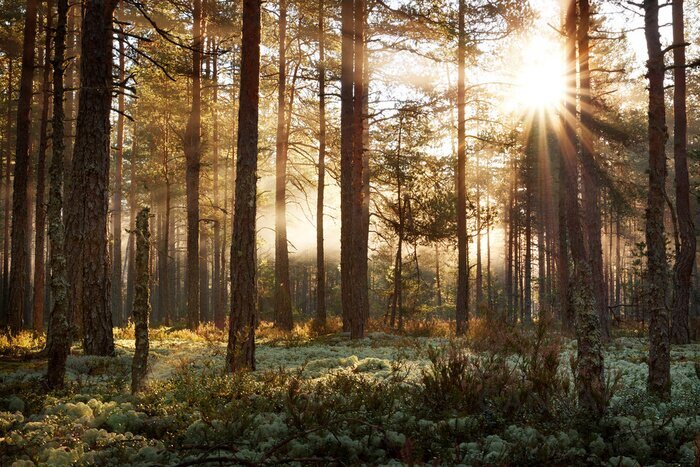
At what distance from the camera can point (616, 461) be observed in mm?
3891

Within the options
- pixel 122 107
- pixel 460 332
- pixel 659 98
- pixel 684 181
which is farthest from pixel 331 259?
pixel 659 98

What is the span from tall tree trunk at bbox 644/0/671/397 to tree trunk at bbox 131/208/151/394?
624 centimetres

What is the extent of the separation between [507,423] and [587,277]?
187 cm

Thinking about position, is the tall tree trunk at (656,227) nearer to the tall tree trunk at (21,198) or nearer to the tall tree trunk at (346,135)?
the tall tree trunk at (346,135)

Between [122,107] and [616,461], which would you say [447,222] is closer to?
[616,461]

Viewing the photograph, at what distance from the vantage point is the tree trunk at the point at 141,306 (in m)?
6.04

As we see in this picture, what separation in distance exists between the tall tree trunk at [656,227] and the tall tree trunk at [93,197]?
8.24 metres

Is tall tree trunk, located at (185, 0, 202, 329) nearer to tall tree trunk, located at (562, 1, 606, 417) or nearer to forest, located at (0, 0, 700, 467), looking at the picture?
forest, located at (0, 0, 700, 467)

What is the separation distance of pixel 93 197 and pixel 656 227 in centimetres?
891

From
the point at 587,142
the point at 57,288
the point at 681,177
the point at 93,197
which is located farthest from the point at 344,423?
the point at 681,177

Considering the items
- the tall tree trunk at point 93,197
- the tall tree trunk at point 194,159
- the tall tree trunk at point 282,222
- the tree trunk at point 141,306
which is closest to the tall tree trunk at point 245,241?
the tree trunk at point 141,306

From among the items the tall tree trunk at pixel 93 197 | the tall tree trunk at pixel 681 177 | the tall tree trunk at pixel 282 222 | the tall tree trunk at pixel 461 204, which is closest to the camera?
the tall tree trunk at pixel 93 197

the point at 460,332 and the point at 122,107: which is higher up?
the point at 122,107

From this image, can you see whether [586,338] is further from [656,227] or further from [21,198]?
[21,198]
